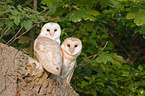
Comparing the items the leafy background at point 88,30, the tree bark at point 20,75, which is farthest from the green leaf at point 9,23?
the tree bark at point 20,75

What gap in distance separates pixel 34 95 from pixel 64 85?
17.3 inches

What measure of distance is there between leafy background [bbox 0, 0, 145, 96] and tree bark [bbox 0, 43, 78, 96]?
0.81m

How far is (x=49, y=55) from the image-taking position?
1.75 meters

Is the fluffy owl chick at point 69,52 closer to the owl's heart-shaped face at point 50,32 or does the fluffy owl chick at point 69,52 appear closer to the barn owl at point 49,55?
the owl's heart-shaped face at point 50,32

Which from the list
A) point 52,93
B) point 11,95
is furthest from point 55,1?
point 11,95

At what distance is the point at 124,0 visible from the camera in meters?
3.95

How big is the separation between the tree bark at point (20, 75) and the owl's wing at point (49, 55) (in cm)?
7

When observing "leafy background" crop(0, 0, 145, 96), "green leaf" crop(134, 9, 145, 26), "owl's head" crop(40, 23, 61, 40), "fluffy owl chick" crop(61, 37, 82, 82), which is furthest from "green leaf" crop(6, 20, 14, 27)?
"green leaf" crop(134, 9, 145, 26)

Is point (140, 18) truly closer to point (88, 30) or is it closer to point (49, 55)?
point (49, 55)

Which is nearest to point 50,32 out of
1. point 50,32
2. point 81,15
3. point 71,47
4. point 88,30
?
point 50,32

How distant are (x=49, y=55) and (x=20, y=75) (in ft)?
1.11

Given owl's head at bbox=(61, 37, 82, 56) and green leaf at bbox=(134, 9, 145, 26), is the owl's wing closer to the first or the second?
owl's head at bbox=(61, 37, 82, 56)

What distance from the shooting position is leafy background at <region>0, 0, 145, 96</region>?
261cm

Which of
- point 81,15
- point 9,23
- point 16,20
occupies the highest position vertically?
point 81,15
